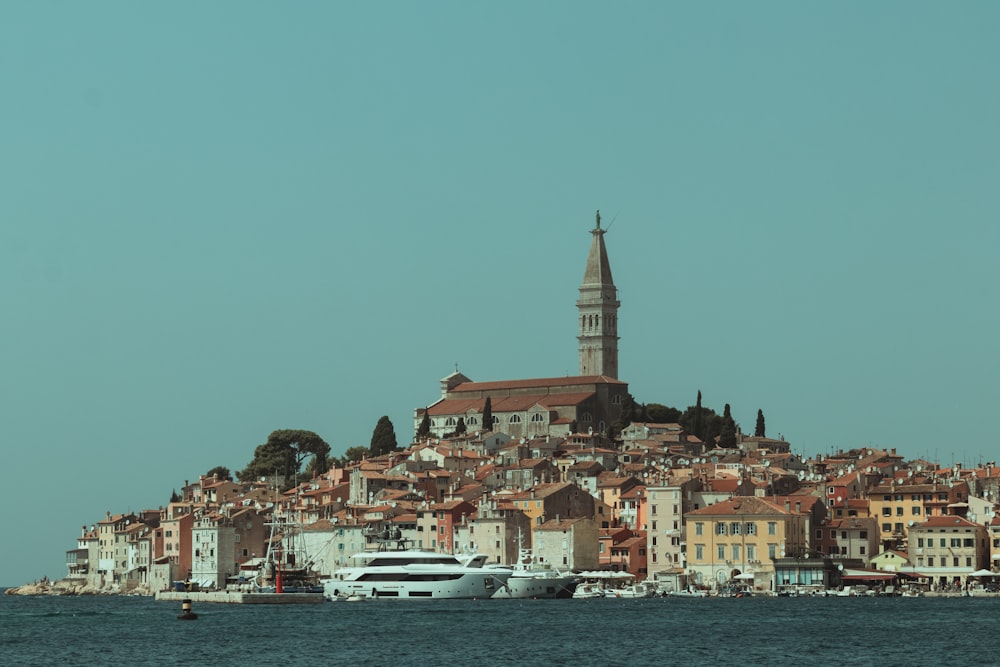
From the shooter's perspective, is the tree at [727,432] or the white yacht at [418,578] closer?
the white yacht at [418,578]

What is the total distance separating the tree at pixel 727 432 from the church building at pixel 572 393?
354 inches

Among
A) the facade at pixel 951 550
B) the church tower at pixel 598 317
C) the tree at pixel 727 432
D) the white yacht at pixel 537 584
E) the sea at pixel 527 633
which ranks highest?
the church tower at pixel 598 317

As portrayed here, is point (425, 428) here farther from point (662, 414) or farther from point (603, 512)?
point (603, 512)

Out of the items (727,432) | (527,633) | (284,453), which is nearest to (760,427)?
(727,432)

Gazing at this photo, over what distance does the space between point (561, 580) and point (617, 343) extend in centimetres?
7332

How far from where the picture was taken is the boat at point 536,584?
9875 centimetres

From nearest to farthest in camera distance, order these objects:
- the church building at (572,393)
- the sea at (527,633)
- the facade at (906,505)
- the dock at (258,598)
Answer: the sea at (527,633)
the dock at (258,598)
the facade at (906,505)
the church building at (572,393)

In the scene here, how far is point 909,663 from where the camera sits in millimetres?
59125

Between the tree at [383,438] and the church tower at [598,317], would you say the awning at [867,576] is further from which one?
the church tower at [598,317]

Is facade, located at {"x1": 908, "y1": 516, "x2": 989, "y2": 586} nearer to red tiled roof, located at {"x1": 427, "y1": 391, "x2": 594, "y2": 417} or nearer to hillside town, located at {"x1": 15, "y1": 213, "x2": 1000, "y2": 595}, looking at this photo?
hillside town, located at {"x1": 15, "y1": 213, "x2": 1000, "y2": 595}

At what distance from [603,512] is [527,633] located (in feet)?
146

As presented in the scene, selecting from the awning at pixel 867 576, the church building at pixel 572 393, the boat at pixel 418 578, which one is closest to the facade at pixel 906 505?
the awning at pixel 867 576

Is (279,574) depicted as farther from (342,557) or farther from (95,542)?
(95,542)

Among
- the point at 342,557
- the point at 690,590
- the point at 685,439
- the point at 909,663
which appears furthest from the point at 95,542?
the point at 909,663
